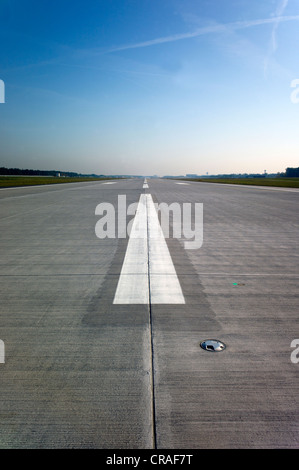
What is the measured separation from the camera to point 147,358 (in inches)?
→ 93.1

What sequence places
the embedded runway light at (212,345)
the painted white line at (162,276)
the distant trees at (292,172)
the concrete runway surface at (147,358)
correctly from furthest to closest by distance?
the distant trees at (292,172)
the painted white line at (162,276)
the embedded runway light at (212,345)
the concrete runway surface at (147,358)

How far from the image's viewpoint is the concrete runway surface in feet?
5.67

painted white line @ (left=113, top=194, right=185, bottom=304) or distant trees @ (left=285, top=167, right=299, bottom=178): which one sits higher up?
distant trees @ (left=285, top=167, right=299, bottom=178)

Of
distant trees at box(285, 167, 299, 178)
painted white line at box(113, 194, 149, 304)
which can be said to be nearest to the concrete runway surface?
painted white line at box(113, 194, 149, 304)

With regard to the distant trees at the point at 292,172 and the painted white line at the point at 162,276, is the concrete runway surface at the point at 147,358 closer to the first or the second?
the painted white line at the point at 162,276

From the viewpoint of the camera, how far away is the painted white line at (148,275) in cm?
352

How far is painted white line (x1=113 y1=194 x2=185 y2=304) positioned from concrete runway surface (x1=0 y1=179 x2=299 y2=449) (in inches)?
1.9

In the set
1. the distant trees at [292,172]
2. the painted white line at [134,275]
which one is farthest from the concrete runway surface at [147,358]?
the distant trees at [292,172]

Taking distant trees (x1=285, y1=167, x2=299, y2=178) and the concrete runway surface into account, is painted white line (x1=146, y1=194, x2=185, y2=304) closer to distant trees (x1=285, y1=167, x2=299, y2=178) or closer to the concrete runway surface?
the concrete runway surface

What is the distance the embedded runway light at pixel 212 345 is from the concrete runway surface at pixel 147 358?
50 mm

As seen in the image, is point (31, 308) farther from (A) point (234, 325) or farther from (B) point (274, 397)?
(B) point (274, 397)

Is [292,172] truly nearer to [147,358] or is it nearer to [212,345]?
[212,345]

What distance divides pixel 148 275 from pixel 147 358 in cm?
199

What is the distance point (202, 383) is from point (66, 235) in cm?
Answer: 557
